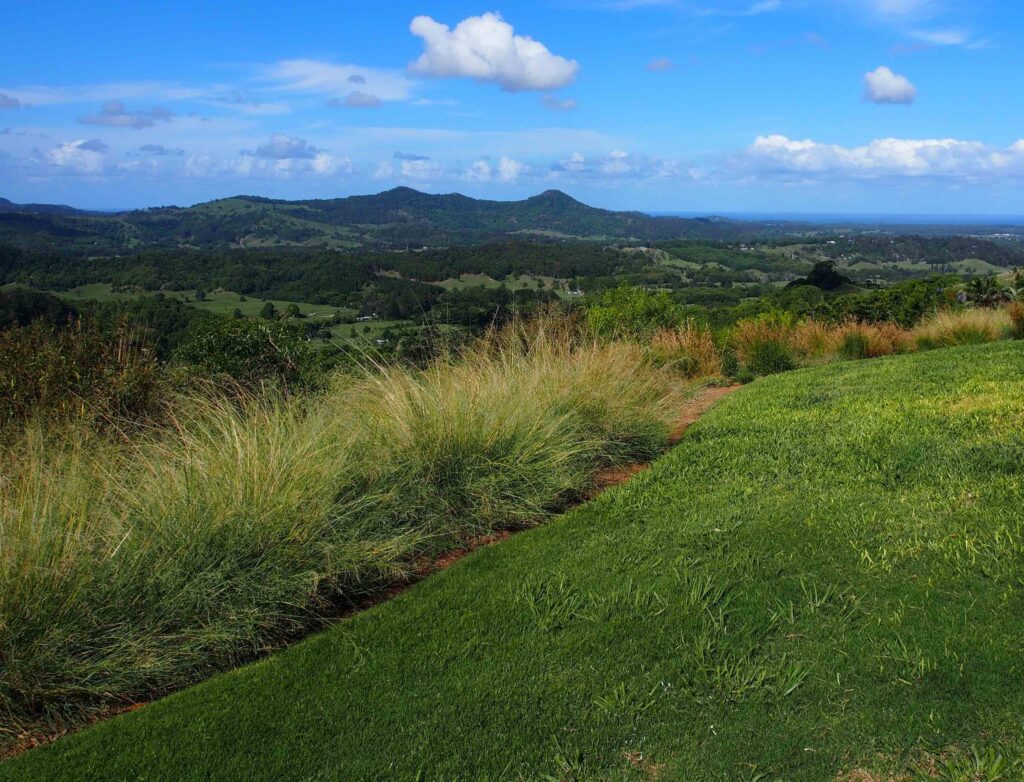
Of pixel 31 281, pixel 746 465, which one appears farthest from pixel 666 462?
pixel 31 281

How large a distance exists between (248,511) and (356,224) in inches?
4912

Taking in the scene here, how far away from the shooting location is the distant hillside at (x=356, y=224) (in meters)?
94.9

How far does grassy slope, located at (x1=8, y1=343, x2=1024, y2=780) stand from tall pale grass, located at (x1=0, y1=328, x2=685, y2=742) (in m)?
0.32

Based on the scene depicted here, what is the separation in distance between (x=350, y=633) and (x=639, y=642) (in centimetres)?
142

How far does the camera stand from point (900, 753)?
2797mm

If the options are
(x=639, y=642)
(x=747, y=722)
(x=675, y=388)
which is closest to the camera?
(x=747, y=722)

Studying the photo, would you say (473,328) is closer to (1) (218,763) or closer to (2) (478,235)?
(1) (218,763)

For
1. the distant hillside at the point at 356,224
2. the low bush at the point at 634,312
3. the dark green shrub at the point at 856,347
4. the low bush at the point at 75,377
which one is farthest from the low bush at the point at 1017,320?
the distant hillside at the point at 356,224

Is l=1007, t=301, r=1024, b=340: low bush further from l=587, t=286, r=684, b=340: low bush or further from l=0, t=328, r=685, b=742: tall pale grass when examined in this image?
l=0, t=328, r=685, b=742: tall pale grass

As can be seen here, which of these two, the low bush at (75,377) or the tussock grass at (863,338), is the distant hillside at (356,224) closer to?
the tussock grass at (863,338)

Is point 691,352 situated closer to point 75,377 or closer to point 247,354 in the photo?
point 247,354

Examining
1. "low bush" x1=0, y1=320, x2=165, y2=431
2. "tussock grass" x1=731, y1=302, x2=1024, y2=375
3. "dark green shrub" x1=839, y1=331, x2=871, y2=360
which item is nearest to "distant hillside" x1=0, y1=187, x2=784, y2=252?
"tussock grass" x1=731, y1=302, x2=1024, y2=375

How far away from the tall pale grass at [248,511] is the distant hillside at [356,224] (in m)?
80.4

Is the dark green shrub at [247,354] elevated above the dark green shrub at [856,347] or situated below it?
above
